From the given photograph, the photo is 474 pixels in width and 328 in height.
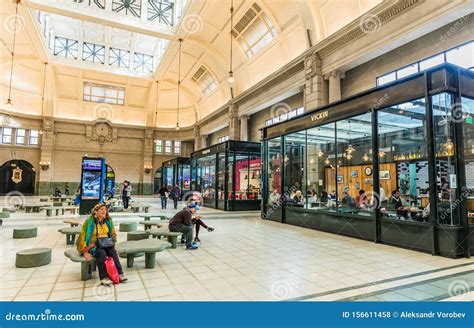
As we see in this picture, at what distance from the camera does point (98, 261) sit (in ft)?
13.3

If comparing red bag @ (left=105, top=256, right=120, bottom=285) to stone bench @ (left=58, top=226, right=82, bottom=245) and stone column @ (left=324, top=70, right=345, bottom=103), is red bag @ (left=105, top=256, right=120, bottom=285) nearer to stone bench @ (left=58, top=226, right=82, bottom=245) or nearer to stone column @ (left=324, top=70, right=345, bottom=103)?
stone bench @ (left=58, top=226, right=82, bottom=245)

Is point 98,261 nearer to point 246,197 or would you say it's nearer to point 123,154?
point 246,197

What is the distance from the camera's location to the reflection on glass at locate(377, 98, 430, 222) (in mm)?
7318

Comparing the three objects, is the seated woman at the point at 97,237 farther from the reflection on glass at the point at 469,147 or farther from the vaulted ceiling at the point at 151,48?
the vaulted ceiling at the point at 151,48

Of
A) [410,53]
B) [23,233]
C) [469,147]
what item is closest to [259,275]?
[469,147]

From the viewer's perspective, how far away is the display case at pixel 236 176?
15828 mm

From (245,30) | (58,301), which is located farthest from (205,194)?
(58,301)

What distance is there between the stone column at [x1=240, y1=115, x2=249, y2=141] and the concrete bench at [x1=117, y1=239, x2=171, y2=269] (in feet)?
48.9

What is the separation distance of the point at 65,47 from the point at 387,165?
82.3 ft

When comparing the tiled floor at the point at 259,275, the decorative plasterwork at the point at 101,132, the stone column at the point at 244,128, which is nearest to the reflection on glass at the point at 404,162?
the tiled floor at the point at 259,275

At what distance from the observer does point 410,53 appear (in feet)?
31.9

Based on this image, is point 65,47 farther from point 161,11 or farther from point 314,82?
point 314,82

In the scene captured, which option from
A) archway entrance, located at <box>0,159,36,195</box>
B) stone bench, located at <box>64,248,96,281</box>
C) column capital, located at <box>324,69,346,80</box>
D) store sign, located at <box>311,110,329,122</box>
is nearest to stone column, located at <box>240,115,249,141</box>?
column capital, located at <box>324,69,346,80</box>

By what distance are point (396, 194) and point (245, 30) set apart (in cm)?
1205
